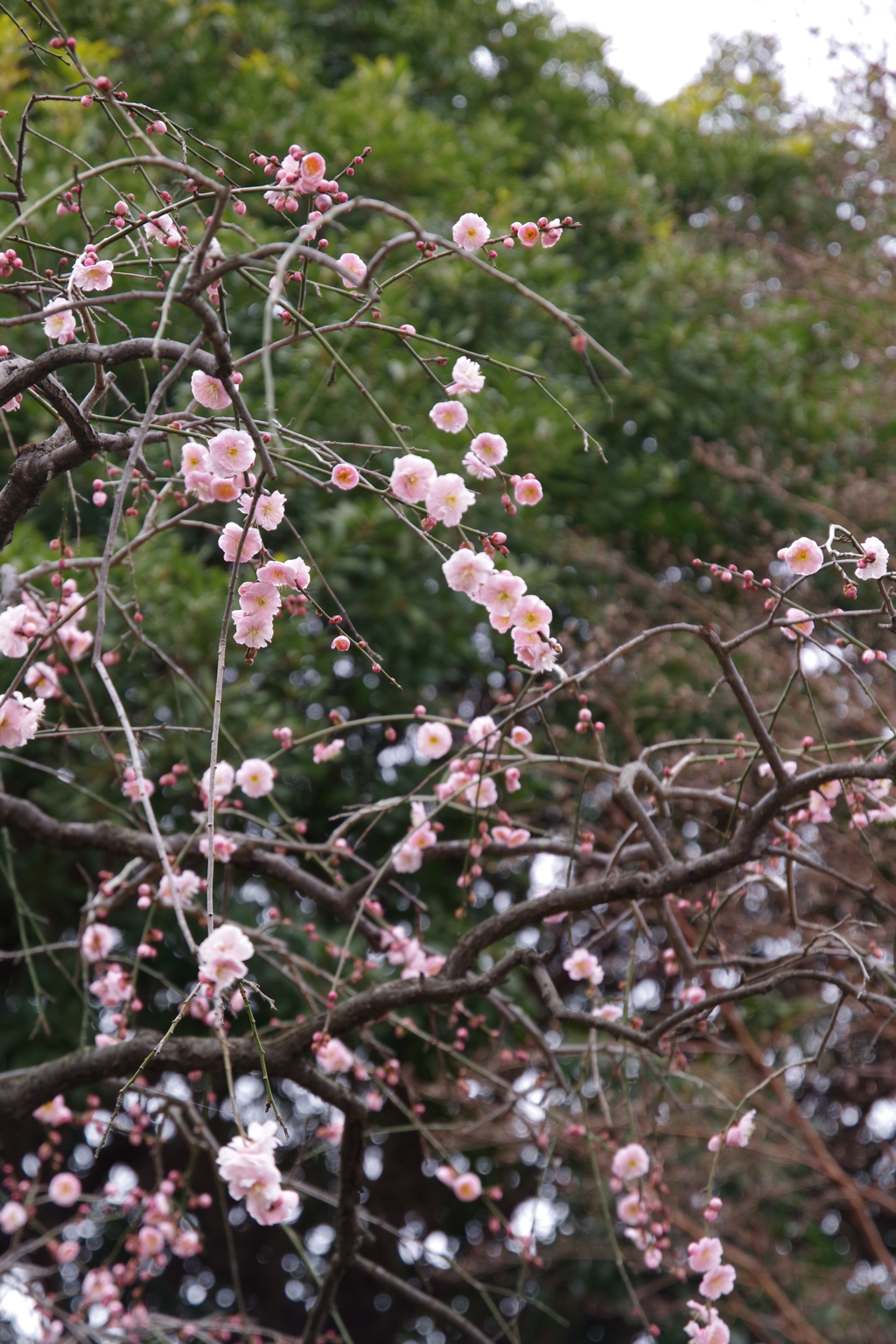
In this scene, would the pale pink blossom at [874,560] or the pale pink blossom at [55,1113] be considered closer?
the pale pink blossom at [874,560]

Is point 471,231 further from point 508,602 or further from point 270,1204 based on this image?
point 270,1204

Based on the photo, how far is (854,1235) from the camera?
3.80m

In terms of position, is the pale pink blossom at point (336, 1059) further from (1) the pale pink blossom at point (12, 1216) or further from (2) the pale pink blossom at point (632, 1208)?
(1) the pale pink blossom at point (12, 1216)

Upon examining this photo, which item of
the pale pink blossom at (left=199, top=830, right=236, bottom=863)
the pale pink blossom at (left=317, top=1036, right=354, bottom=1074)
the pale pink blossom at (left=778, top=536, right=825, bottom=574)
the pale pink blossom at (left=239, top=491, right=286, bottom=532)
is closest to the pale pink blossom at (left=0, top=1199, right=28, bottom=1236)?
the pale pink blossom at (left=317, top=1036, right=354, bottom=1074)

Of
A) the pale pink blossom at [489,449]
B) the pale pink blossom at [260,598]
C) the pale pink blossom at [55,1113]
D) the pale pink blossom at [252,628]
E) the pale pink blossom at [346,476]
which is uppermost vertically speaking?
the pale pink blossom at [489,449]

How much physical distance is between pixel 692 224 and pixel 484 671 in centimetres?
245

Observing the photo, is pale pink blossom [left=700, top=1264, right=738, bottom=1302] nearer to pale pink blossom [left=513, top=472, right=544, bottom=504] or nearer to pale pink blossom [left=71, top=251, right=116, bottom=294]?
pale pink blossom [left=513, top=472, right=544, bottom=504]

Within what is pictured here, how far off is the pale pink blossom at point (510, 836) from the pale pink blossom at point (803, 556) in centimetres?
60

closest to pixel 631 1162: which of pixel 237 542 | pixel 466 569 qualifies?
pixel 466 569

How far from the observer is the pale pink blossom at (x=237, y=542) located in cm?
111

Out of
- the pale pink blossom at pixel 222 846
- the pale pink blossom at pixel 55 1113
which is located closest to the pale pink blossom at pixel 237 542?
the pale pink blossom at pixel 222 846

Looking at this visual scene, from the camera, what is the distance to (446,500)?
1.18 m

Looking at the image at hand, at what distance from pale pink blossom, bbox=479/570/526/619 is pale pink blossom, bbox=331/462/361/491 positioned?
0.18 meters

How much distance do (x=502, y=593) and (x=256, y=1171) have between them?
623mm
